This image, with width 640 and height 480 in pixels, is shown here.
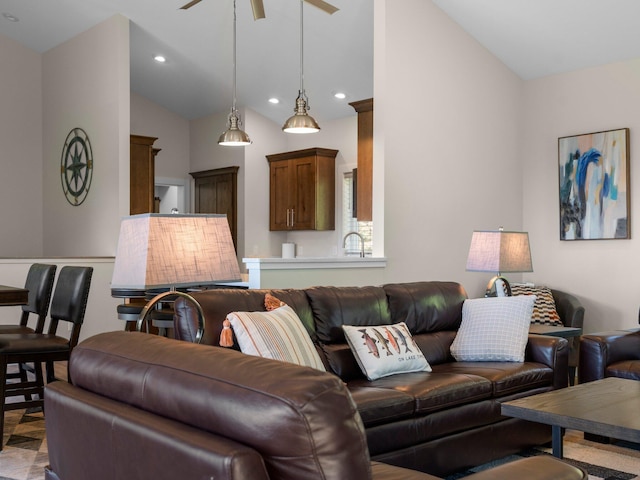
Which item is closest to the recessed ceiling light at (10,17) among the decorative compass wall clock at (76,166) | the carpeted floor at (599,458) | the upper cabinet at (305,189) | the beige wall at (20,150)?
the beige wall at (20,150)

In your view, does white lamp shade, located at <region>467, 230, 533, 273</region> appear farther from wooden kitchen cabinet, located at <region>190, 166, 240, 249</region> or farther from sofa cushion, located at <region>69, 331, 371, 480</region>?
wooden kitchen cabinet, located at <region>190, 166, 240, 249</region>

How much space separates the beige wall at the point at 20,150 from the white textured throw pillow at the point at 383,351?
239 inches

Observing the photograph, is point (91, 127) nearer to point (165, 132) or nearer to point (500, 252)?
point (165, 132)

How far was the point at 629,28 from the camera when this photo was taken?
5.72 meters

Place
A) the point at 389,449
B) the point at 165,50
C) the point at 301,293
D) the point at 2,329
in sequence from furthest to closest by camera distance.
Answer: the point at 165,50 < the point at 2,329 < the point at 301,293 < the point at 389,449

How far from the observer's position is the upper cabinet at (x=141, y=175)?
825 cm

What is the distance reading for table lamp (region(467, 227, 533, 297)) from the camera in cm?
463

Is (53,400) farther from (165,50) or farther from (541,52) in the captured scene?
(165,50)

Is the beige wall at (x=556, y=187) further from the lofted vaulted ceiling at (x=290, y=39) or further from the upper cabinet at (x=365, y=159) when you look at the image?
the upper cabinet at (x=365, y=159)

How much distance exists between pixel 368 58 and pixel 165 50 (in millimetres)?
2275

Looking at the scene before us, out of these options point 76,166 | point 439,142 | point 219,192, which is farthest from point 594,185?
point 76,166

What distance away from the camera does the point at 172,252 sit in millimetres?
2338

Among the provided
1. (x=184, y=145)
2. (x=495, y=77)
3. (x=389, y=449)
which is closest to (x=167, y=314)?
(x=389, y=449)

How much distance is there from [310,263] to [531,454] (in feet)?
7.21
